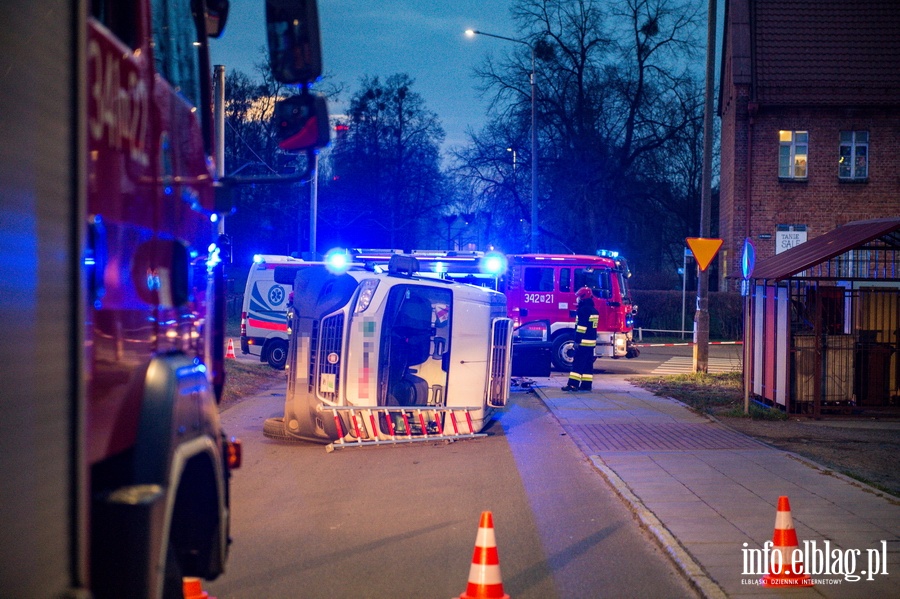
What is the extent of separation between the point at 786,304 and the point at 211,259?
37.6 ft

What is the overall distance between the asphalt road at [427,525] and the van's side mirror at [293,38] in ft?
10.7

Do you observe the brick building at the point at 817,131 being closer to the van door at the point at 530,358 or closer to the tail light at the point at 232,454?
the van door at the point at 530,358

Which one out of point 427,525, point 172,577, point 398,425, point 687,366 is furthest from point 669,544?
point 687,366

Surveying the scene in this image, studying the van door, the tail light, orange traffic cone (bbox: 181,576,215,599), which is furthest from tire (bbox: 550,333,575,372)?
the tail light

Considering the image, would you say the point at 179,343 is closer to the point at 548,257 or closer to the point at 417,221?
the point at 548,257

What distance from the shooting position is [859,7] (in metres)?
34.5

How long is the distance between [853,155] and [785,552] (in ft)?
102

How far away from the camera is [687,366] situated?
2453 centimetres

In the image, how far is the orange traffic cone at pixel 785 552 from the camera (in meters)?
5.82

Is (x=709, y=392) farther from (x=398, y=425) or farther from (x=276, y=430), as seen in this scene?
(x=276, y=430)

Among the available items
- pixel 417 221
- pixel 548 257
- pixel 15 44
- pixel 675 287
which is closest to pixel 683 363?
pixel 548 257

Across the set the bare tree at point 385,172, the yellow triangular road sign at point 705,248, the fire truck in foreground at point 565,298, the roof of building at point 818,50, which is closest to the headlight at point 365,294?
the yellow triangular road sign at point 705,248

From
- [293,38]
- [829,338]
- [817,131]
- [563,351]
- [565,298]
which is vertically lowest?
[563,351]

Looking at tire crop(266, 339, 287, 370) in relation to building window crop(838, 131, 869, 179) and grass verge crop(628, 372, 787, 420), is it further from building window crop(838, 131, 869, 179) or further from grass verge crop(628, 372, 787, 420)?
building window crop(838, 131, 869, 179)
